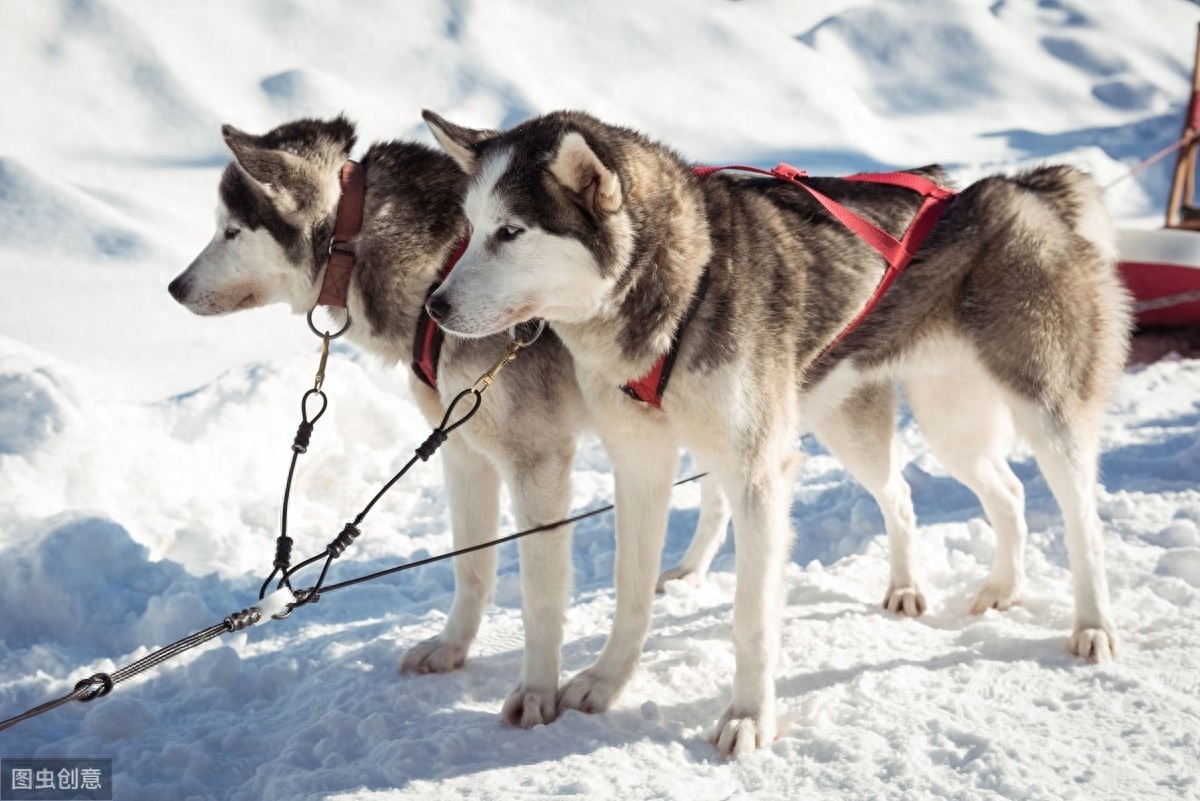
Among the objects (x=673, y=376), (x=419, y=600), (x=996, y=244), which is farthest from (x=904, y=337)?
(x=419, y=600)

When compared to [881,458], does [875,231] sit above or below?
above

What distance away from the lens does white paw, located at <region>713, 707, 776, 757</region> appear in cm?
247

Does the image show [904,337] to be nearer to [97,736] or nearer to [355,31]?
[97,736]

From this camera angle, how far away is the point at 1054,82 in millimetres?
14867

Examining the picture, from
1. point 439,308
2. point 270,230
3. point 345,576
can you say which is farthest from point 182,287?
point 345,576

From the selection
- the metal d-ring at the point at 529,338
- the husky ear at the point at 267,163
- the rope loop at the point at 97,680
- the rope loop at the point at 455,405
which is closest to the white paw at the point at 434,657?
the rope loop at the point at 455,405

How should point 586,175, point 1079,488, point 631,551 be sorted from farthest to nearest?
point 1079,488, point 631,551, point 586,175

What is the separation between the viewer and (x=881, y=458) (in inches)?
136

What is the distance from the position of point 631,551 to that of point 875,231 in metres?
1.12

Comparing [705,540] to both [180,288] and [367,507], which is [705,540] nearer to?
[367,507]

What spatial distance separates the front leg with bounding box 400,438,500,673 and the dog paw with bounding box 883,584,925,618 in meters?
1.34

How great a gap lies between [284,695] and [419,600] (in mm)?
852

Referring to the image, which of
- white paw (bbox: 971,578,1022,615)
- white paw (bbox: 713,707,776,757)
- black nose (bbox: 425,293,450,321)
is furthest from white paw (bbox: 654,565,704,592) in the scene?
black nose (bbox: 425,293,450,321)

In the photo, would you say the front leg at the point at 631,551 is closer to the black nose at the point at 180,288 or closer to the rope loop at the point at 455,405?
the rope loop at the point at 455,405
